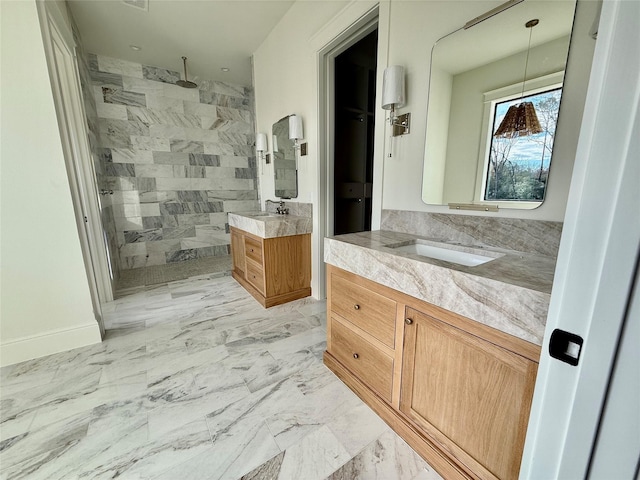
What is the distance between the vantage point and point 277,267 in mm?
2609

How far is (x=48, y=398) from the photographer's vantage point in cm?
146

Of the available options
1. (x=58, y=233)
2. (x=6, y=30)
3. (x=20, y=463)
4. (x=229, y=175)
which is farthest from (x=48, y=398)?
(x=229, y=175)

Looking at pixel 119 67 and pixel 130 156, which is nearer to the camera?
pixel 119 67

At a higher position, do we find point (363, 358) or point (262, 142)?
point (262, 142)

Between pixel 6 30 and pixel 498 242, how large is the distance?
3.09m

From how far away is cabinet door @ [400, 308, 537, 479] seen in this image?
83 centimetres

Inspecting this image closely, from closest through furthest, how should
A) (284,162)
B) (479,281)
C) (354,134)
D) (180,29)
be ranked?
(479,281), (180,29), (284,162), (354,134)

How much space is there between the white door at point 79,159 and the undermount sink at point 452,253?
7.68 ft

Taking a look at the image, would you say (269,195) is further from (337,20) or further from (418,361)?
(418,361)

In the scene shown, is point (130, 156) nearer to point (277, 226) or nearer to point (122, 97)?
point (122, 97)

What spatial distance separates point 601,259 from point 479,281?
1.55 feet

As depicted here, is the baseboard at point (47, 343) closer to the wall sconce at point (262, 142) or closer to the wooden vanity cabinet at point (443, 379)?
the wooden vanity cabinet at point (443, 379)

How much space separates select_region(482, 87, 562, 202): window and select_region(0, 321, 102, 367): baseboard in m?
2.90

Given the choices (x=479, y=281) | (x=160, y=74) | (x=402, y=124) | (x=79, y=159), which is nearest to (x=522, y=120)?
(x=402, y=124)
